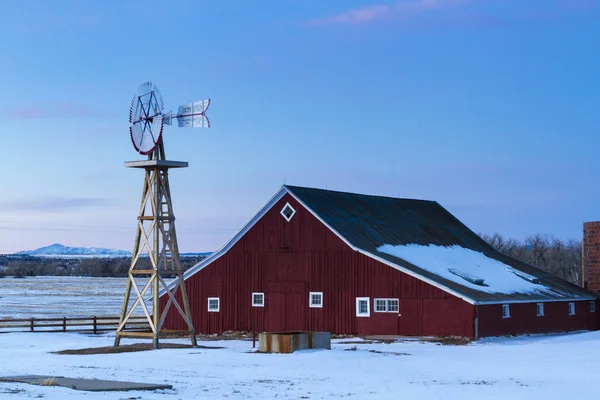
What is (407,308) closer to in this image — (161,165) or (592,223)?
(161,165)

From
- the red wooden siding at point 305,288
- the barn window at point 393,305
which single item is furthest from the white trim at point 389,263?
the barn window at point 393,305

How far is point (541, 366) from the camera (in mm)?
31312

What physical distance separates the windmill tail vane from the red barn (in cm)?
763

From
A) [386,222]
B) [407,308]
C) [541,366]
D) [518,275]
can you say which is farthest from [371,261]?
[541,366]

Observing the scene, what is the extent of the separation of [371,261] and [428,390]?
19546mm

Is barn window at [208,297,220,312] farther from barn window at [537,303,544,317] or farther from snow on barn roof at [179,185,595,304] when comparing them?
barn window at [537,303,544,317]

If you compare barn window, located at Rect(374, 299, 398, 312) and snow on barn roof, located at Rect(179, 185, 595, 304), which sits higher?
snow on barn roof, located at Rect(179, 185, 595, 304)

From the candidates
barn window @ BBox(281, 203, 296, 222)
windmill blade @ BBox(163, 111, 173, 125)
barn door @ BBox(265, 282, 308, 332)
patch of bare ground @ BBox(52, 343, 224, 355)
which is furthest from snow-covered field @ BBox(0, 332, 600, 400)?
windmill blade @ BBox(163, 111, 173, 125)

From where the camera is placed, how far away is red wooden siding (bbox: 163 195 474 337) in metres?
42.7

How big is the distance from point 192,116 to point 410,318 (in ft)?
41.9

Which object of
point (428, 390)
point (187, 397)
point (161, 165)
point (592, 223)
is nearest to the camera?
point (187, 397)

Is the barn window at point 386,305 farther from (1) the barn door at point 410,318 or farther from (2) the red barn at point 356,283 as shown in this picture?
(1) the barn door at point 410,318

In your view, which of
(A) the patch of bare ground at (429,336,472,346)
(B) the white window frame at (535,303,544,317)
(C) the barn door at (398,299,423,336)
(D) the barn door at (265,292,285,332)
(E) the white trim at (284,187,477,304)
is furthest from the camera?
(B) the white window frame at (535,303,544,317)

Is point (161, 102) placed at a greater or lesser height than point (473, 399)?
greater
